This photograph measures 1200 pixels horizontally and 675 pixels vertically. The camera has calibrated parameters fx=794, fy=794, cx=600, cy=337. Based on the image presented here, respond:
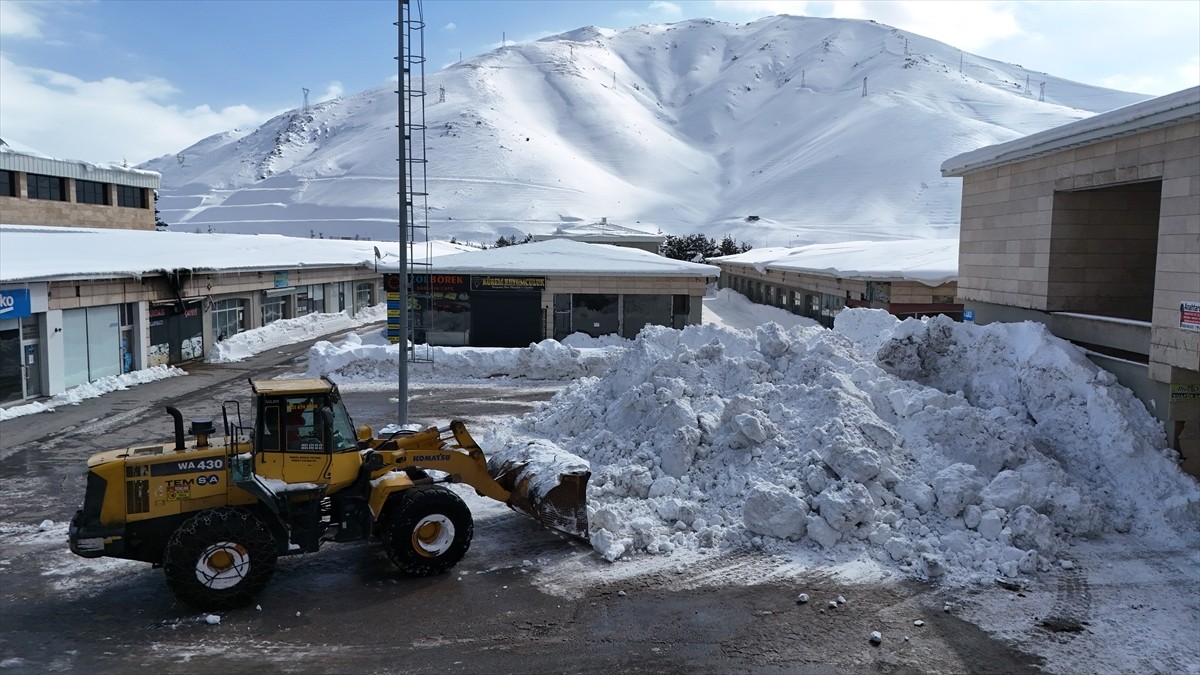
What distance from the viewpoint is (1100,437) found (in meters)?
12.7

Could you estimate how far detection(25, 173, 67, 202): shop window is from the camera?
121ft

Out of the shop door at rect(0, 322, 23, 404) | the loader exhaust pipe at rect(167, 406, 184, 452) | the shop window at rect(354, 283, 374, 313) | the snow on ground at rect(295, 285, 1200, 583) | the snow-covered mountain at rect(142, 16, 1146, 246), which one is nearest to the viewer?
the loader exhaust pipe at rect(167, 406, 184, 452)

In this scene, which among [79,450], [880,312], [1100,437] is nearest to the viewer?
[1100,437]

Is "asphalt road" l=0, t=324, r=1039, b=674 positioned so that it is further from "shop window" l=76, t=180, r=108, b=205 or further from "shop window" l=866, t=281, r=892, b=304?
"shop window" l=76, t=180, r=108, b=205

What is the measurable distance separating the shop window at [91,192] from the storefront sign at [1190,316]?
1786 inches

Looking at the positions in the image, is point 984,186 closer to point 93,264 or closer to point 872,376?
point 872,376

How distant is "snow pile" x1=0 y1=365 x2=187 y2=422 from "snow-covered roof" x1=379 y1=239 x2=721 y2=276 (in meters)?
8.03

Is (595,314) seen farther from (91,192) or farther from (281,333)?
(91,192)

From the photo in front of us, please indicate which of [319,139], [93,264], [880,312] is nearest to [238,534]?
[880,312]

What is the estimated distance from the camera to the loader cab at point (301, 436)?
9.12 m

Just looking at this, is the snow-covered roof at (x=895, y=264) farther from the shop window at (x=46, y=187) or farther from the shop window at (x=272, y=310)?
the shop window at (x=46, y=187)

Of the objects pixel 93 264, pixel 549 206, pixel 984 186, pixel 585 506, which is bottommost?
pixel 585 506

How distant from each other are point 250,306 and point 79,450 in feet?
58.8

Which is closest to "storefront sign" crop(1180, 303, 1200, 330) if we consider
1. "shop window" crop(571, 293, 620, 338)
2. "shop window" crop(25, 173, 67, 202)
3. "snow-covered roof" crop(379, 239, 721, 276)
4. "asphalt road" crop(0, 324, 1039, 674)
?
"asphalt road" crop(0, 324, 1039, 674)
